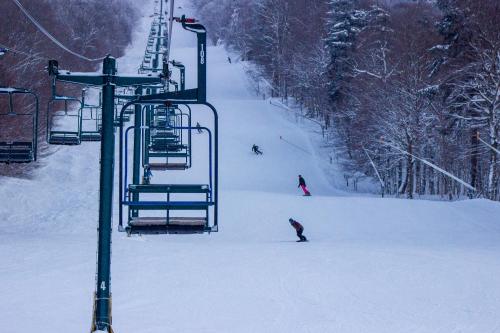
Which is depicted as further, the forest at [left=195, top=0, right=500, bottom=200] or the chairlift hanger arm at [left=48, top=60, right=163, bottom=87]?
the forest at [left=195, top=0, right=500, bottom=200]

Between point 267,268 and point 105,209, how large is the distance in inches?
346

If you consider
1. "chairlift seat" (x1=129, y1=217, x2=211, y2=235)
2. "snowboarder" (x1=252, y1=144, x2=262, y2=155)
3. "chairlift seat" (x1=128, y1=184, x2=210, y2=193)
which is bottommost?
"chairlift seat" (x1=129, y1=217, x2=211, y2=235)

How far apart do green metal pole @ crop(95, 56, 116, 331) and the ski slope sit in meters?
3.60

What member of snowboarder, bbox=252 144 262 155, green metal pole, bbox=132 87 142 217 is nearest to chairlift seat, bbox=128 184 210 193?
green metal pole, bbox=132 87 142 217

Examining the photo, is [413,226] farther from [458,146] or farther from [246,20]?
[246,20]

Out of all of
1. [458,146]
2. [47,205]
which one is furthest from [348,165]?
[47,205]

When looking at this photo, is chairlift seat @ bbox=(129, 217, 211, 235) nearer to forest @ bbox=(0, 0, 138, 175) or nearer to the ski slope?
forest @ bbox=(0, 0, 138, 175)

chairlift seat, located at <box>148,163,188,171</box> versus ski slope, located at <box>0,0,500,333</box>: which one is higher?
chairlift seat, located at <box>148,163,188,171</box>

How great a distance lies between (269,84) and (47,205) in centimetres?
4207

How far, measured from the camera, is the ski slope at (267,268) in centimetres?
983

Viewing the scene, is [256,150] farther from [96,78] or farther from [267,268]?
[96,78]

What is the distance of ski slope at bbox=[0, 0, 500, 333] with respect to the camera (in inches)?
387

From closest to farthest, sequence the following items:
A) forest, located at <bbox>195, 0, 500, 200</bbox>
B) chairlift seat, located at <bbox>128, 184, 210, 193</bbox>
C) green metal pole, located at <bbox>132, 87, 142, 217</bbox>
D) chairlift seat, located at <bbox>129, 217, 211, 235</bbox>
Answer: chairlift seat, located at <bbox>129, 217, 211, 235</bbox>
chairlift seat, located at <bbox>128, 184, 210, 193</bbox>
green metal pole, located at <bbox>132, 87, 142, 217</bbox>
forest, located at <bbox>195, 0, 500, 200</bbox>

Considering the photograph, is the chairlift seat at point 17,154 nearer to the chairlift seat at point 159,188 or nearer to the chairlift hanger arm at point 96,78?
the chairlift seat at point 159,188
